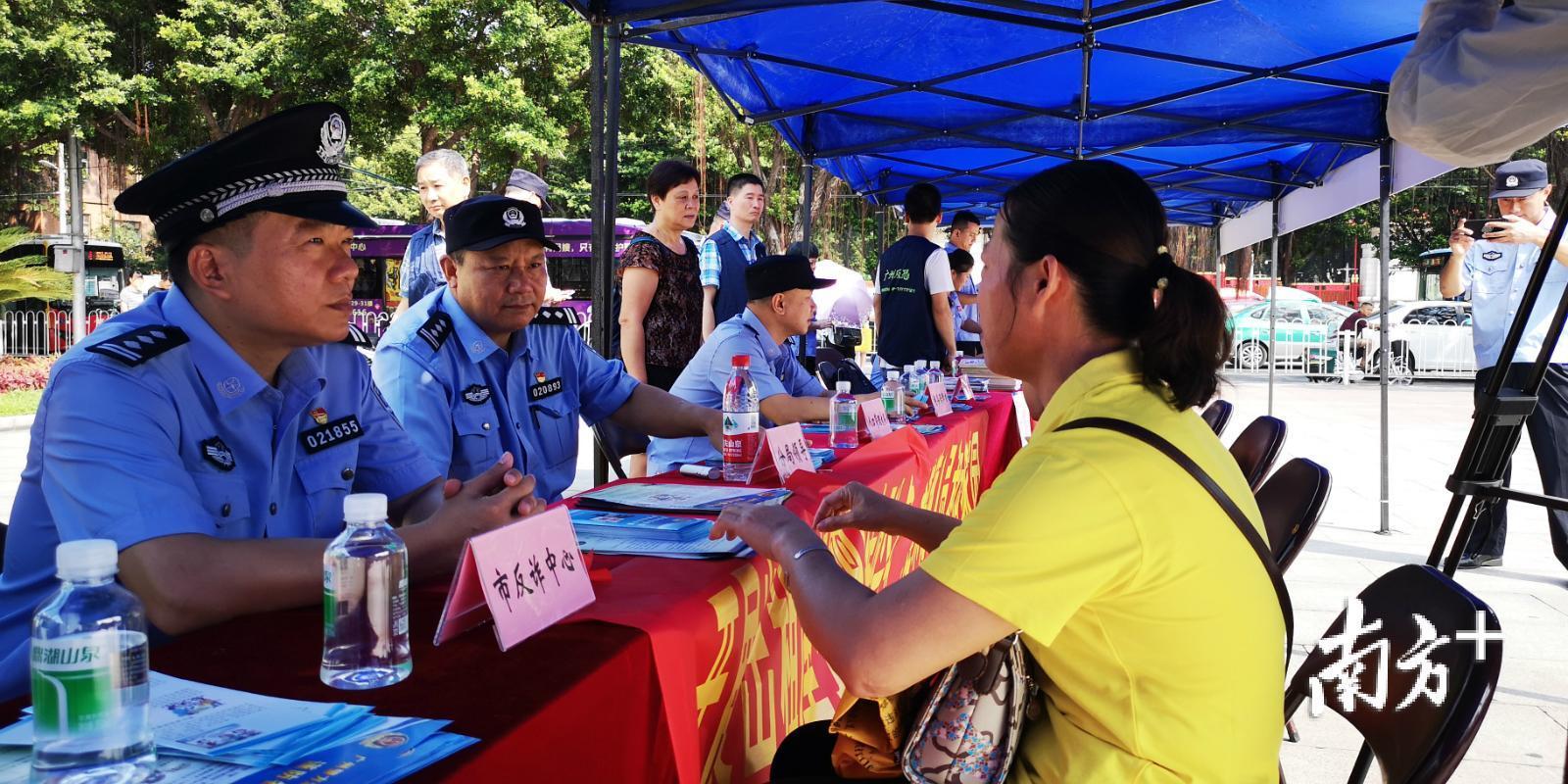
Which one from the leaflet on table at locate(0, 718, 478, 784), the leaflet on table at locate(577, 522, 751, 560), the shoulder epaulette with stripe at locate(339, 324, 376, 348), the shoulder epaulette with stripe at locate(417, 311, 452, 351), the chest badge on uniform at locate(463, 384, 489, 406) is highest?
the shoulder epaulette with stripe at locate(417, 311, 452, 351)

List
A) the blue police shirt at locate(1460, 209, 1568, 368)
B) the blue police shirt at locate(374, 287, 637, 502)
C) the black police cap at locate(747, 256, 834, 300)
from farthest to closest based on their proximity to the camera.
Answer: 1. the blue police shirt at locate(1460, 209, 1568, 368)
2. the black police cap at locate(747, 256, 834, 300)
3. the blue police shirt at locate(374, 287, 637, 502)

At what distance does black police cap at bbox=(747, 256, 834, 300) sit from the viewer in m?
3.53

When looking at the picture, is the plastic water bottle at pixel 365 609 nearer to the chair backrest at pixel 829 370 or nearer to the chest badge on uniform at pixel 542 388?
the chest badge on uniform at pixel 542 388

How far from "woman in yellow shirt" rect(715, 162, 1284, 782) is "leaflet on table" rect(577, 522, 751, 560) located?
11.4 inches

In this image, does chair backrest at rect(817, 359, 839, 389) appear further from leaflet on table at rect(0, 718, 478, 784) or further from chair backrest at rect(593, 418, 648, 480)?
leaflet on table at rect(0, 718, 478, 784)

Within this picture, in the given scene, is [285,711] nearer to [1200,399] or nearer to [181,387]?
[181,387]

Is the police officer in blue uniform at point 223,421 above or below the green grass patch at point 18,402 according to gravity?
above

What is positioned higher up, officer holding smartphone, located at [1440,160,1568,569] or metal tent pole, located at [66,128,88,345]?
metal tent pole, located at [66,128,88,345]

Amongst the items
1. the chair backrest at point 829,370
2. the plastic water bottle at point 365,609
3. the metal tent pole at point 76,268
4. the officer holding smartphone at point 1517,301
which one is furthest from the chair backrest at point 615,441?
the metal tent pole at point 76,268

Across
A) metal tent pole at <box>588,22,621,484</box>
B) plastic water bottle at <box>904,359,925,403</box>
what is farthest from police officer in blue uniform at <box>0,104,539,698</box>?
plastic water bottle at <box>904,359,925,403</box>

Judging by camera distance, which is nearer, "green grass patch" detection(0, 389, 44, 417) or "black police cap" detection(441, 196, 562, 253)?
"black police cap" detection(441, 196, 562, 253)

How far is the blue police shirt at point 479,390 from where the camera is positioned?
7.77 feet

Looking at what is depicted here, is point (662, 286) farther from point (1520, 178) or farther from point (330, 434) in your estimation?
point (1520, 178)

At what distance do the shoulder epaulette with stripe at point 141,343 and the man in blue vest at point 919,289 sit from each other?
4813mm
